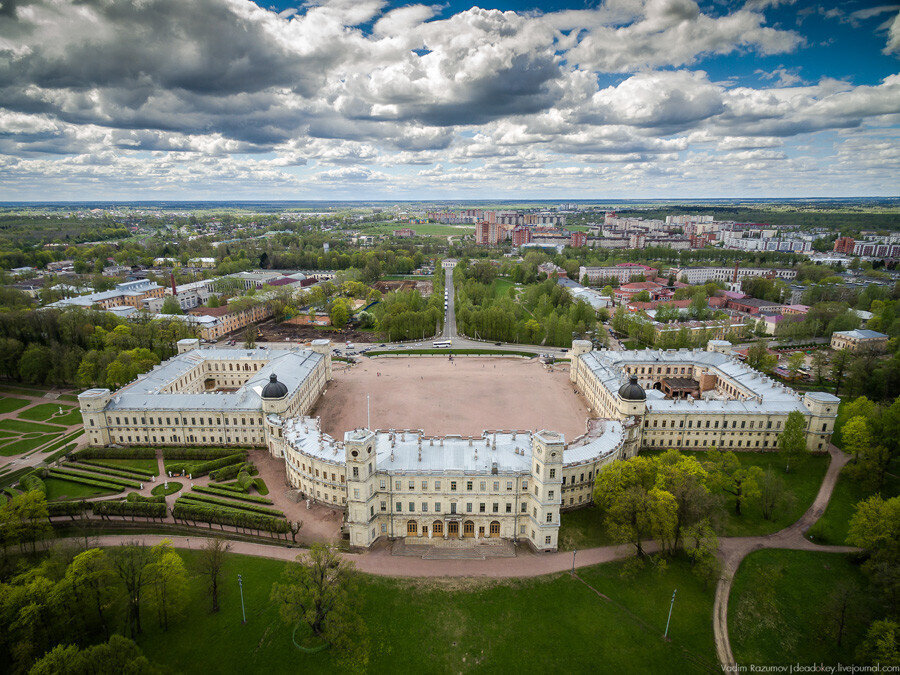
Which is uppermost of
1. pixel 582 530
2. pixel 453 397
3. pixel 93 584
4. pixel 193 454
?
pixel 93 584

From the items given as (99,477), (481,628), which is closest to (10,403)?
(99,477)

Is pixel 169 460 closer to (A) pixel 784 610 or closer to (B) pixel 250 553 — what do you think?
(B) pixel 250 553

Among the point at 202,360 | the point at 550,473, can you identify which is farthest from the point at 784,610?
the point at 202,360

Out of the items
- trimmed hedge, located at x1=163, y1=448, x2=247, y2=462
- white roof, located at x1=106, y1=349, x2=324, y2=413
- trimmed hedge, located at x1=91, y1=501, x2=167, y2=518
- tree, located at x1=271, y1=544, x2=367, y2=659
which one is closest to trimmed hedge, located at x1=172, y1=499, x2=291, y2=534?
trimmed hedge, located at x1=91, y1=501, x2=167, y2=518

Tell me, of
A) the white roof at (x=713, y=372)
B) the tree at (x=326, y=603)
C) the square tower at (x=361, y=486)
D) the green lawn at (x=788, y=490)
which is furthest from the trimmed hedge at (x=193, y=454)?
the green lawn at (x=788, y=490)

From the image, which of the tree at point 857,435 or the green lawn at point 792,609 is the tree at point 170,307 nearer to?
the green lawn at point 792,609

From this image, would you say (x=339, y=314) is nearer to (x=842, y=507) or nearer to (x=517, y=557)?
(x=517, y=557)

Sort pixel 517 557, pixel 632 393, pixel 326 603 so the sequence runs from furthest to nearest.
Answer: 1. pixel 632 393
2. pixel 517 557
3. pixel 326 603
